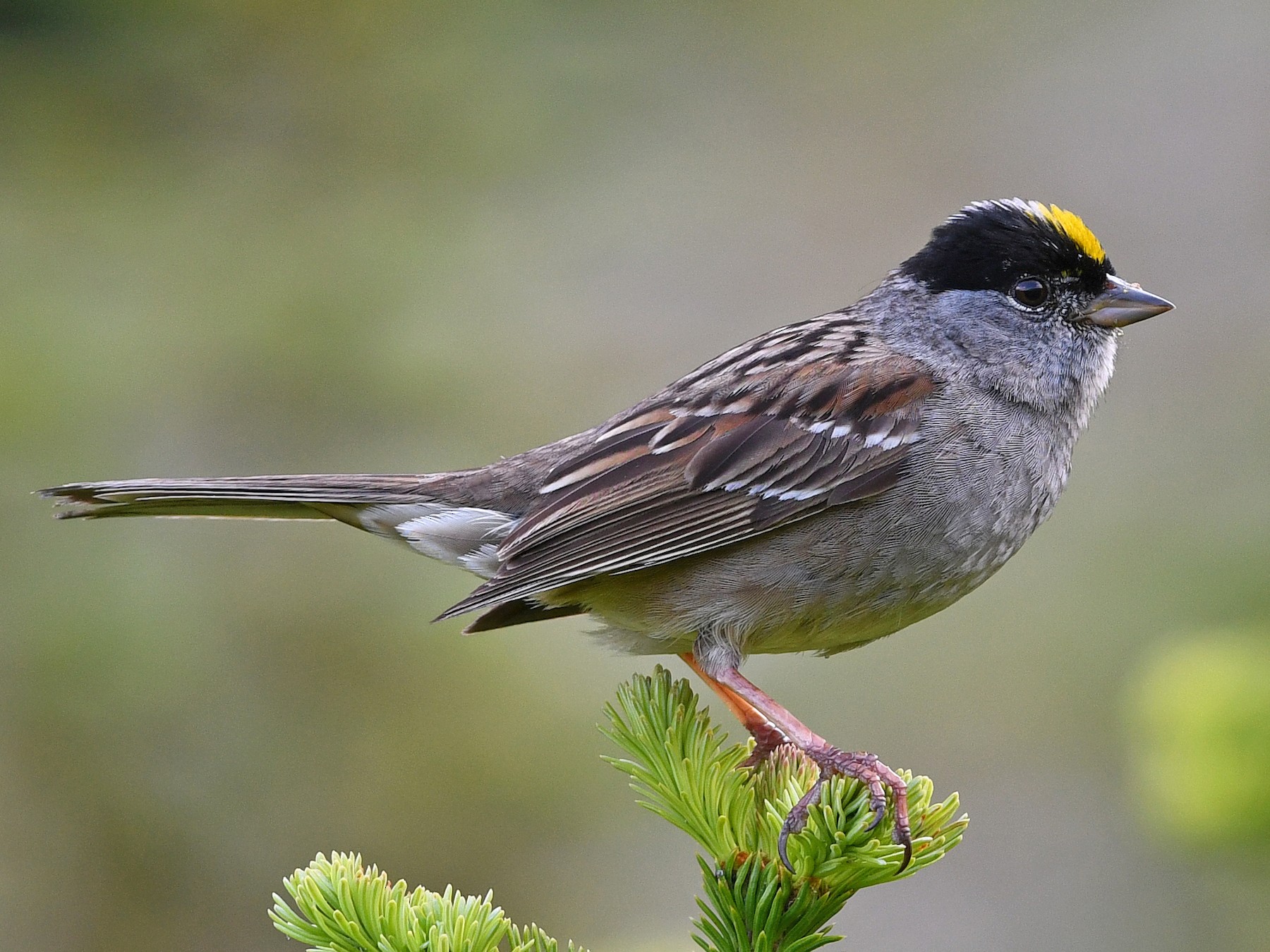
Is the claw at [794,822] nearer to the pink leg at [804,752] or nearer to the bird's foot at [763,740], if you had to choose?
the pink leg at [804,752]

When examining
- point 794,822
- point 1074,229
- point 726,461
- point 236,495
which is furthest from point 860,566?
point 236,495

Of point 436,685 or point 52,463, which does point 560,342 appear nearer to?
point 436,685

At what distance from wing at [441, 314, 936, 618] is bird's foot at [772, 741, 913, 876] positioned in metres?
0.60

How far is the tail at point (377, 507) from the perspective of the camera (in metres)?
2.65

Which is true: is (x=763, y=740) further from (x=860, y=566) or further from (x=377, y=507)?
(x=377, y=507)

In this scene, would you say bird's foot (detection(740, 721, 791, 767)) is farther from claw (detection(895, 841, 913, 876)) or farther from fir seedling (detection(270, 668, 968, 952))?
claw (detection(895, 841, 913, 876))

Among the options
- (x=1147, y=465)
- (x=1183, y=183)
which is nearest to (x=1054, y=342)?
(x=1147, y=465)

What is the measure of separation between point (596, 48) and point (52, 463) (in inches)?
96.0

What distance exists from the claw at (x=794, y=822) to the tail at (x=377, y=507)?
110 cm

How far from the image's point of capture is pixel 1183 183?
820 centimetres

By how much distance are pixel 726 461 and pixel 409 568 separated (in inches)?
65.0

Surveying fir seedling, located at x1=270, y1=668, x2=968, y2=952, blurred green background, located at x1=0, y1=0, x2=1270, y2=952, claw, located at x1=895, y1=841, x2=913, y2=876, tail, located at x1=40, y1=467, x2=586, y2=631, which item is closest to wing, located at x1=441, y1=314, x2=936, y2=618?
tail, located at x1=40, y1=467, x2=586, y2=631

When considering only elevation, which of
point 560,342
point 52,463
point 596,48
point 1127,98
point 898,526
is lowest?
point 898,526

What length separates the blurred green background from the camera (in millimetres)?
3338
